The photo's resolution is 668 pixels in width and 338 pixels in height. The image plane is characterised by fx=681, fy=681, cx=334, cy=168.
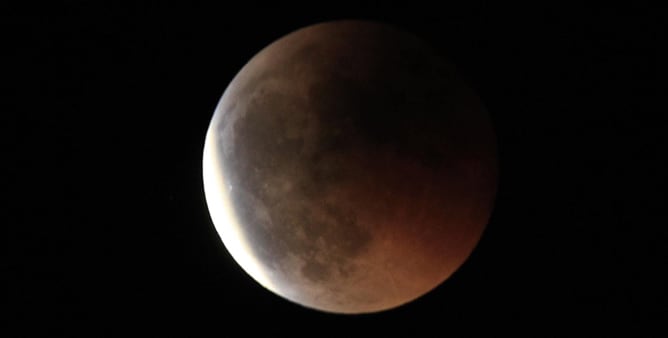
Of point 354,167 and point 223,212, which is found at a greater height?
point 223,212

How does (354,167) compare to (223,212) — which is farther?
(223,212)

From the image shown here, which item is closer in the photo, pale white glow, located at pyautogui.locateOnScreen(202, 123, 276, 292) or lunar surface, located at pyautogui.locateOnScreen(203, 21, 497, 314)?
lunar surface, located at pyautogui.locateOnScreen(203, 21, 497, 314)

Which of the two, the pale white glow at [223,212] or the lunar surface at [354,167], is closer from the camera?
the lunar surface at [354,167]

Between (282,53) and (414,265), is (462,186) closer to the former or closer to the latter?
(414,265)

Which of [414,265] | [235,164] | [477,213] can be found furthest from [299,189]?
[477,213]
